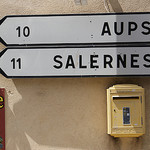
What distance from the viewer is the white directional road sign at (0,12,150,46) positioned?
505cm

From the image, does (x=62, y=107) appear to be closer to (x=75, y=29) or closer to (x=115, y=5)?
(x=75, y=29)

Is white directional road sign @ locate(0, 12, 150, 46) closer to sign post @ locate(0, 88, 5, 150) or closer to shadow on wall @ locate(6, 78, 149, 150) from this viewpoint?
shadow on wall @ locate(6, 78, 149, 150)

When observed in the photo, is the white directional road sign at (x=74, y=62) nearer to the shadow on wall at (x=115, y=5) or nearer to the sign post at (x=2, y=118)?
the sign post at (x=2, y=118)

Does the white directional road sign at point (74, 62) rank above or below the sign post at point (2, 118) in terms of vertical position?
above

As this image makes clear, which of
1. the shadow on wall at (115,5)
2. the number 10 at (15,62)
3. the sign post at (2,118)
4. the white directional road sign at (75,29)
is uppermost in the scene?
the shadow on wall at (115,5)

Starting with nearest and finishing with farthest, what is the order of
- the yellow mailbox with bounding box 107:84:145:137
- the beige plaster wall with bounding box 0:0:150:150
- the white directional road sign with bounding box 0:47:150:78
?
the yellow mailbox with bounding box 107:84:145:137, the white directional road sign with bounding box 0:47:150:78, the beige plaster wall with bounding box 0:0:150:150

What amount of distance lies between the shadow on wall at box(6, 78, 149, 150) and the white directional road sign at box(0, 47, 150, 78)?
0.20m

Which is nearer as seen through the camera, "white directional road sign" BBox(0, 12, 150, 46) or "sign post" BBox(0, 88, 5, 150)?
"white directional road sign" BBox(0, 12, 150, 46)

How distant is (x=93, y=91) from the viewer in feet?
17.0

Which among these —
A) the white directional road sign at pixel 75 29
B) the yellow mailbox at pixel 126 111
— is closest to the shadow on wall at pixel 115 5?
the white directional road sign at pixel 75 29

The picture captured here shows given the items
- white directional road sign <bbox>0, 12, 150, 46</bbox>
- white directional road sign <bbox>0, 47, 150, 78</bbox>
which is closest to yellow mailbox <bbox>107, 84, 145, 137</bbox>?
white directional road sign <bbox>0, 47, 150, 78</bbox>

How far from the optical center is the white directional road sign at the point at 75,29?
505 cm

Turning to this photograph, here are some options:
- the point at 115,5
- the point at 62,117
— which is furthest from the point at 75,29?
the point at 62,117

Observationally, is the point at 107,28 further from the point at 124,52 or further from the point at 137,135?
the point at 137,135
